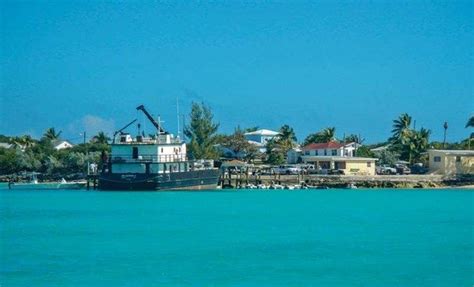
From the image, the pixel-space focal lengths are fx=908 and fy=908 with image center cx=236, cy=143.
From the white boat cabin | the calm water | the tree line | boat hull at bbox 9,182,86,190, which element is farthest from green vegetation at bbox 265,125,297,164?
the calm water

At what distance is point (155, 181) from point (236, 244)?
35.4 meters

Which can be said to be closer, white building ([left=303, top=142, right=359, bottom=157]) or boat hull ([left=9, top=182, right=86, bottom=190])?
boat hull ([left=9, top=182, right=86, bottom=190])

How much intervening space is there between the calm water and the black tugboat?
41.6ft

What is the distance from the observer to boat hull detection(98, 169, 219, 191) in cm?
6600

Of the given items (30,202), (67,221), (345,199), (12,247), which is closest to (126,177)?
(30,202)

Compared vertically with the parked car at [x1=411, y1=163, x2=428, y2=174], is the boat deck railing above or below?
above

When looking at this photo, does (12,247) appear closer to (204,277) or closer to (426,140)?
(204,277)

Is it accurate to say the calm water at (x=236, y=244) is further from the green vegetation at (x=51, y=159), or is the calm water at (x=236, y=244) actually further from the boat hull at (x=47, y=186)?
the green vegetation at (x=51, y=159)

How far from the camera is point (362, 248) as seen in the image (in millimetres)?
30109

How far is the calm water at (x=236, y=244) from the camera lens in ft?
79.5

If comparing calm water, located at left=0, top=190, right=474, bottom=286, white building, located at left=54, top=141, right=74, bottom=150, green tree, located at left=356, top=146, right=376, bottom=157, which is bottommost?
calm water, located at left=0, top=190, right=474, bottom=286

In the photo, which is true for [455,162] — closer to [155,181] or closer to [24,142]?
[155,181]

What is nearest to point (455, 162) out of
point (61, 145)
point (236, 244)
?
point (61, 145)

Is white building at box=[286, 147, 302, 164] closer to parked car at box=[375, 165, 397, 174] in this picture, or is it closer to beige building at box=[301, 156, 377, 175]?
beige building at box=[301, 156, 377, 175]
